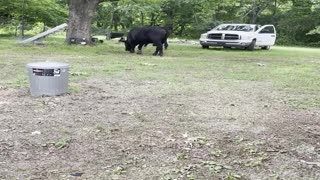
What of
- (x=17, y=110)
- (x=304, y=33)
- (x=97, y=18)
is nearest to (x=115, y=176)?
(x=17, y=110)

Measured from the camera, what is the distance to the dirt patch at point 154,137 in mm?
3461

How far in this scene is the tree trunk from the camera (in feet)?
Result: 51.0

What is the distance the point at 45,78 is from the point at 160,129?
6.90 feet

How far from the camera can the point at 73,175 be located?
333cm

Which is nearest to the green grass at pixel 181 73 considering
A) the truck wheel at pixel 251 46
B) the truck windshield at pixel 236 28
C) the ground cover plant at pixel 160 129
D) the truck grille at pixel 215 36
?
the ground cover plant at pixel 160 129

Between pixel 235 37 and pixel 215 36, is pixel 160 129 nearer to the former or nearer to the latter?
pixel 235 37

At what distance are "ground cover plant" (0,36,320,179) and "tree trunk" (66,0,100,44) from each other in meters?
7.85

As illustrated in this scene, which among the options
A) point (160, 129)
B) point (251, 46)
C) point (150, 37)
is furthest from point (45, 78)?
point (251, 46)

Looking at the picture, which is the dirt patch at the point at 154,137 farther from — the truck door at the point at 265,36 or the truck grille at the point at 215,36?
the truck door at the point at 265,36

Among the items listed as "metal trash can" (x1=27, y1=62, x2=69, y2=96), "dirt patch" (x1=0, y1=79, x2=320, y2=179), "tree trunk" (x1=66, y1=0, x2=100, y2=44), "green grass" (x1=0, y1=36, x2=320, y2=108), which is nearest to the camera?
"dirt patch" (x1=0, y1=79, x2=320, y2=179)

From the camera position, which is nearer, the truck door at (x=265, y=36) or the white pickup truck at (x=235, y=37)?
the white pickup truck at (x=235, y=37)

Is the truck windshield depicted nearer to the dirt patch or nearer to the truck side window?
the truck side window

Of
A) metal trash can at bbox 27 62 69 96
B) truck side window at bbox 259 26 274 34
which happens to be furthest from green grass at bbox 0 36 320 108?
truck side window at bbox 259 26 274 34

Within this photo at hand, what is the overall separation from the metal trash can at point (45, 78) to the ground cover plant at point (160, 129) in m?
0.14
